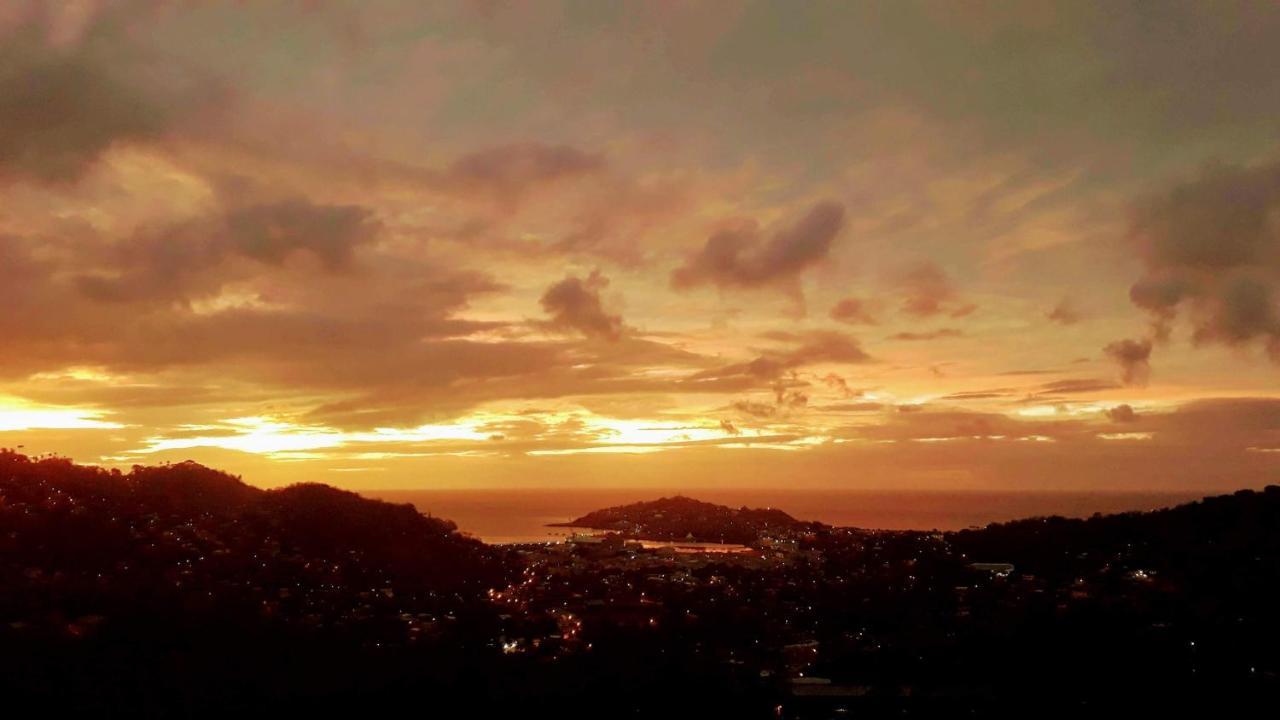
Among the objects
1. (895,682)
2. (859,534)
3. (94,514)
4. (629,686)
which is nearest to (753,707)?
(629,686)

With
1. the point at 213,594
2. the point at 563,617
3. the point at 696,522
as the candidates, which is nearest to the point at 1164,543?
the point at 563,617

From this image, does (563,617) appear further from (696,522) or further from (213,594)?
(696,522)

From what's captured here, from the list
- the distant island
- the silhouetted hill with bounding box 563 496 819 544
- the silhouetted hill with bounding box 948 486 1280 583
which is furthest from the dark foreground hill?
the silhouetted hill with bounding box 563 496 819 544

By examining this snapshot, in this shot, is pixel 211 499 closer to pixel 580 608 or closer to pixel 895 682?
pixel 580 608

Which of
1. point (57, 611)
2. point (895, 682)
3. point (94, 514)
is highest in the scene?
point (94, 514)

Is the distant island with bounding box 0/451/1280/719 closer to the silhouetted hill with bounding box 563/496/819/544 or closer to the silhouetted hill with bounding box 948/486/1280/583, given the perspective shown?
the silhouetted hill with bounding box 948/486/1280/583

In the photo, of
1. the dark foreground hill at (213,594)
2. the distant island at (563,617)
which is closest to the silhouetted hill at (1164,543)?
the distant island at (563,617)
